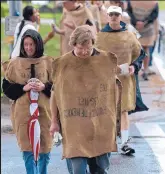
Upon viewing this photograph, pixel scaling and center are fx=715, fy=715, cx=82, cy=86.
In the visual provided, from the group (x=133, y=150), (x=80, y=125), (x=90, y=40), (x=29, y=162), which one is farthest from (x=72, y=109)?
(x=133, y=150)

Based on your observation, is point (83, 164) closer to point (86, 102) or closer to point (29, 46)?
point (86, 102)

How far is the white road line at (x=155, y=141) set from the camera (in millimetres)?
8328

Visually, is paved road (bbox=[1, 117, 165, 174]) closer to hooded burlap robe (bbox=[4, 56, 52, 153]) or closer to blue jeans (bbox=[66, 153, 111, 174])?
hooded burlap robe (bbox=[4, 56, 52, 153])

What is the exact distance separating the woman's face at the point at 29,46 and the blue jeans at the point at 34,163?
3.08 ft

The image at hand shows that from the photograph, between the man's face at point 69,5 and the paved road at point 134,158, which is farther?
the man's face at point 69,5

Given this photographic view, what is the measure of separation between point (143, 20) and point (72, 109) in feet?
26.1

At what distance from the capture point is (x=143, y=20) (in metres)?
13.6

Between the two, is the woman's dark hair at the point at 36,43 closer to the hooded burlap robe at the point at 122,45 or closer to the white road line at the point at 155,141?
the hooded burlap robe at the point at 122,45

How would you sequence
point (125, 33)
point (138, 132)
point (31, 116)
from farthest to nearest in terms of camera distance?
point (138, 132) < point (125, 33) < point (31, 116)

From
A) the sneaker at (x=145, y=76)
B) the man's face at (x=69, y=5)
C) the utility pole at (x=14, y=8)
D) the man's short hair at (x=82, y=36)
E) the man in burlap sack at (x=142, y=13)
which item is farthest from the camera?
the sneaker at (x=145, y=76)

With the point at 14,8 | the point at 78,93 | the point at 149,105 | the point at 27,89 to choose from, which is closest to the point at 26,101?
the point at 27,89

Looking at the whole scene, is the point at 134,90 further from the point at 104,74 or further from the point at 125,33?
the point at 104,74

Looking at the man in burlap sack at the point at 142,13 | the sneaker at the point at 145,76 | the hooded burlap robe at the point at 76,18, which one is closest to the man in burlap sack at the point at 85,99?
the hooded burlap robe at the point at 76,18

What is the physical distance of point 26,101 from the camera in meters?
6.66
